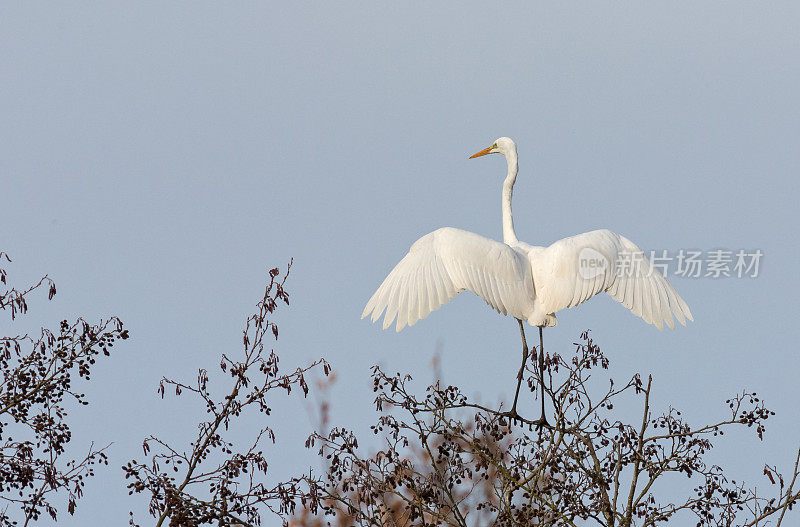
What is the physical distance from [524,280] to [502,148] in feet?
9.52

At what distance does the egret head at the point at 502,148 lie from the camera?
1167cm

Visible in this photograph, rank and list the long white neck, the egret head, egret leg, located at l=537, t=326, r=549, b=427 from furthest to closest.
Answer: the egret head, the long white neck, egret leg, located at l=537, t=326, r=549, b=427

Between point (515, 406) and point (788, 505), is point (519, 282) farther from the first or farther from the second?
point (788, 505)

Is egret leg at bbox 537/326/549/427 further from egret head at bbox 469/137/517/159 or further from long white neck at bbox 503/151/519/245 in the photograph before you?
egret head at bbox 469/137/517/159

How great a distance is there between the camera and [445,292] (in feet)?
30.7

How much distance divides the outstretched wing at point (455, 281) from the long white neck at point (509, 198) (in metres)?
1.38

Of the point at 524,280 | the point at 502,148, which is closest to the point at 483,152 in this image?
the point at 502,148

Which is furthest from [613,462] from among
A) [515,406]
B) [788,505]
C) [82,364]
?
[82,364]

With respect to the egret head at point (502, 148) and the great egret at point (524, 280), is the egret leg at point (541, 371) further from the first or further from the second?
the egret head at point (502, 148)

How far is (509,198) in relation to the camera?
1130 centimetres

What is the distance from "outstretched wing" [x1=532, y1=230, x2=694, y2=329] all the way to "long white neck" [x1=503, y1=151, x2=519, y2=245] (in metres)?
1.21

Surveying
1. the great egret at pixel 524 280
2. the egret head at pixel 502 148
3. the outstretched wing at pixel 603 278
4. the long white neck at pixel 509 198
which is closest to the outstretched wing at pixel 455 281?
the great egret at pixel 524 280

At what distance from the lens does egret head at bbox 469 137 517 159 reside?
11.7m

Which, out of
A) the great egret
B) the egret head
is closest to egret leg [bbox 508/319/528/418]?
the great egret
